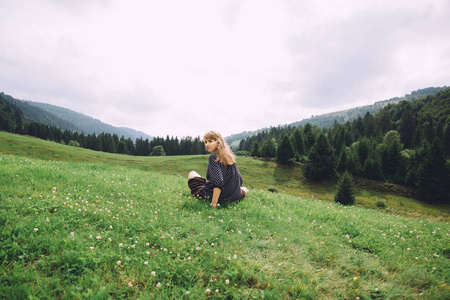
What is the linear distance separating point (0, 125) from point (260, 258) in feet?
659

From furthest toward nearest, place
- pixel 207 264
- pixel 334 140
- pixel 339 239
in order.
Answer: pixel 334 140
pixel 339 239
pixel 207 264

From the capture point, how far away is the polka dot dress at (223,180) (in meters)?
6.60

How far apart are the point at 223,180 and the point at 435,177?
210 ft

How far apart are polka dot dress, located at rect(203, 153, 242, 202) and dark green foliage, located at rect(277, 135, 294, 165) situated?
61.5 metres

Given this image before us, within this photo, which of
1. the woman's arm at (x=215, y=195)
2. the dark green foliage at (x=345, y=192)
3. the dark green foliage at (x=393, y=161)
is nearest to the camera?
the woman's arm at (x=215, y=195)

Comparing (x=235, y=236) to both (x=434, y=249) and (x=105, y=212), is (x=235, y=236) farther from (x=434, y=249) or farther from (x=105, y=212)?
(x=434, y=249)

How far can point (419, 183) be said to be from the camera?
1836 inches

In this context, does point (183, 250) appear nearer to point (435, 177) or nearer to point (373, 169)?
point (435, 177)

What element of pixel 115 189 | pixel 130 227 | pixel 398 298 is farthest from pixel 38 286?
pixel 398 298

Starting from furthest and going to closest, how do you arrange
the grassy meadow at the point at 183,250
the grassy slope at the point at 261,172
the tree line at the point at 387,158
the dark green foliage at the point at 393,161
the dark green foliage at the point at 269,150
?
the dark green foliage at the point at 269,150
the dark green foliage at the point at 393,161
the tree line at the point at 387,158
the grassy slope at the point at 261,172
the grassy meadow at the point at 183,250

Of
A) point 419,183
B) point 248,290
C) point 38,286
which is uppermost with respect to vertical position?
point 38,286

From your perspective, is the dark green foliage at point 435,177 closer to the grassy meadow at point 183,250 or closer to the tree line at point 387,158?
the tree line at point 387,158

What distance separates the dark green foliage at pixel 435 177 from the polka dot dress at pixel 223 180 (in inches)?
2454

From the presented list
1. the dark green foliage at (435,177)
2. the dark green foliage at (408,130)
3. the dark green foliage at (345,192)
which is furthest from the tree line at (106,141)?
the dark green foliage at (408,130)
